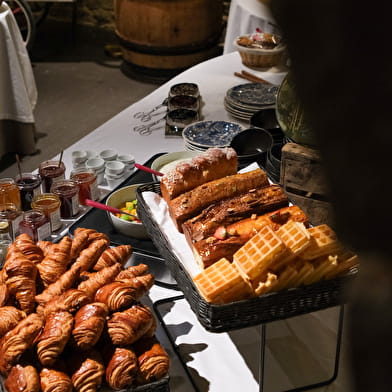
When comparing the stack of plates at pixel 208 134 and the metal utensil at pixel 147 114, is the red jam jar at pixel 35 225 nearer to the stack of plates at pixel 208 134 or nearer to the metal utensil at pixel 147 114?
the stack of plates at pixel 208 134

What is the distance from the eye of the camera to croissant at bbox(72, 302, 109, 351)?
978 millimetres

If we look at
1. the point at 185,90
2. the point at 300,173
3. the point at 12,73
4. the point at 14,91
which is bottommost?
the point at 14,91

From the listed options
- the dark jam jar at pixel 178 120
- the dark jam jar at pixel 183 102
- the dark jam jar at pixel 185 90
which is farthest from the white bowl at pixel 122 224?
the dark jam jar at pixel 185 90

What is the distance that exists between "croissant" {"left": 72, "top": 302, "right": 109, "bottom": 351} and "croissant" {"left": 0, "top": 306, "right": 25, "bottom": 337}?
4.6 inches

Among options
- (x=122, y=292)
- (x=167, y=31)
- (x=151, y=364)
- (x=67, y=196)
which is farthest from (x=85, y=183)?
(x=167, y=31)

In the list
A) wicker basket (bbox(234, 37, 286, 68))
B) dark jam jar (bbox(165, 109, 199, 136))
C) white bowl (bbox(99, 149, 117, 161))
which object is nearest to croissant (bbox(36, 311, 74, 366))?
white bowl (bbox(99, 149, 117, 161))

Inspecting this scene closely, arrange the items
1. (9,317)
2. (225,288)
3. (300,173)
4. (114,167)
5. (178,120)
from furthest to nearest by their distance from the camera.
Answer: (178,120), (114,167), (300,173), (9,317), (225,288)

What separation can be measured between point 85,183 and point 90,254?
0.59 m

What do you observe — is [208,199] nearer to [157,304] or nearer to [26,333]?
[157,304]

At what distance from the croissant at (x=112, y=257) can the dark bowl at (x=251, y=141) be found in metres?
0.84

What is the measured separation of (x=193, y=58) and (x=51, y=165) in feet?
10.9

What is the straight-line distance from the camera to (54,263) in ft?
Answer: 3.86

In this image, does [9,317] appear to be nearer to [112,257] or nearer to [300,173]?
[112,257]

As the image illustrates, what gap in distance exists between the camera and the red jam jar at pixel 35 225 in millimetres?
1558
